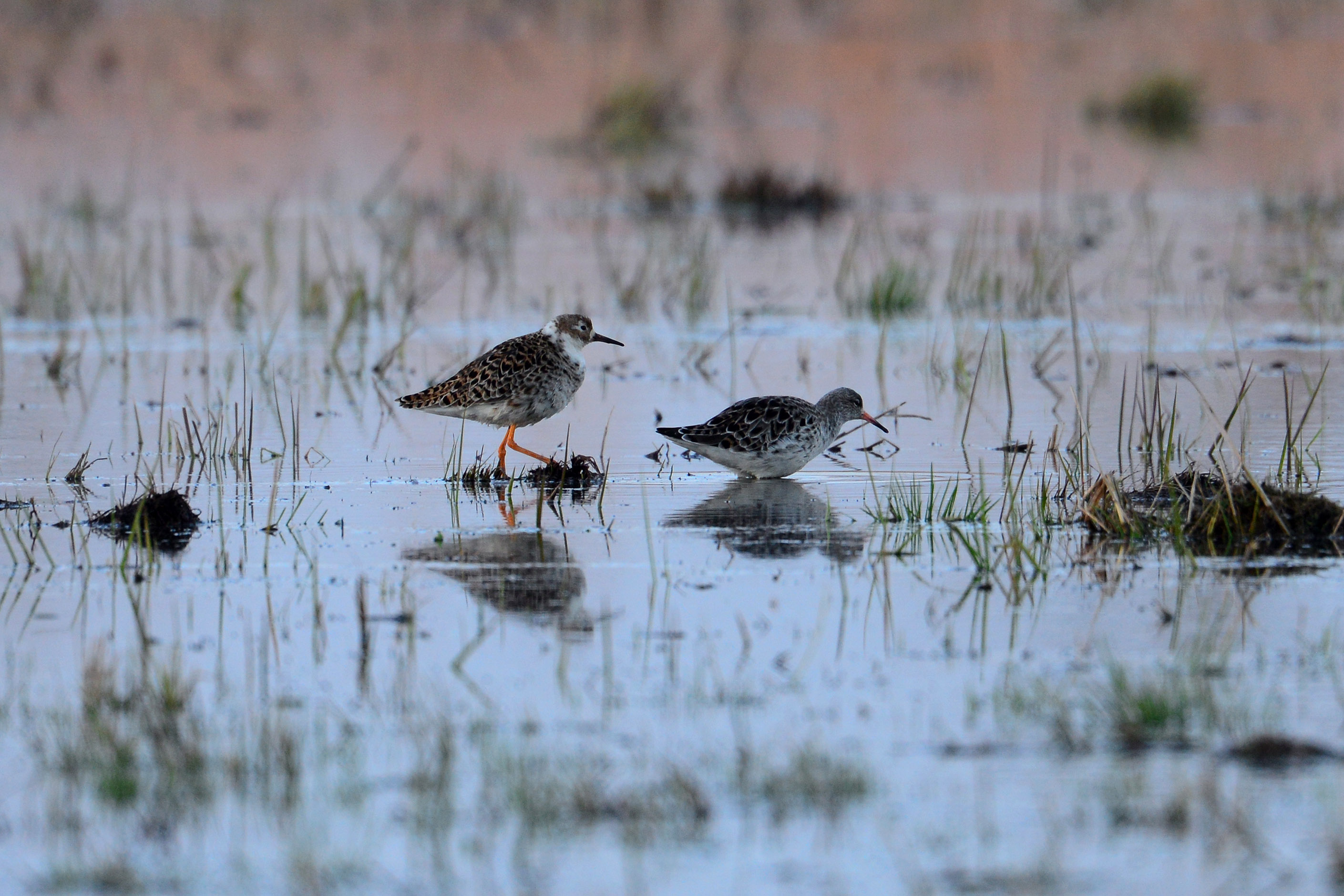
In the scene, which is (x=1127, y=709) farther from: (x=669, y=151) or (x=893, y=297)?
(x=669, y=151)

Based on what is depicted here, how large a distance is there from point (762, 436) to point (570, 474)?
91 cm

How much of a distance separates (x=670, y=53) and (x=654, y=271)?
1013 inches

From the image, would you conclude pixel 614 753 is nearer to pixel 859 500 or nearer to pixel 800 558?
pixel 800 558

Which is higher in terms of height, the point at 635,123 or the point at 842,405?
the point at 635,123

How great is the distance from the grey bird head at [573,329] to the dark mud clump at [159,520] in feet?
8.94

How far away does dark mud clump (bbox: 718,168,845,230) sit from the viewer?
23266mm

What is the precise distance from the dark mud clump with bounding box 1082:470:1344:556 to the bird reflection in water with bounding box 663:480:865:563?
3.22 ft

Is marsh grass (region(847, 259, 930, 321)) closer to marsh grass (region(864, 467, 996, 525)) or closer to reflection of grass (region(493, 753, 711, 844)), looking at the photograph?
marsh grass (region(864, 467, 996, 525))

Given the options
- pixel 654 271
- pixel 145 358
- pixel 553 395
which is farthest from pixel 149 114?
pixel 553 395

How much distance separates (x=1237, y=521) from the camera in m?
7.42

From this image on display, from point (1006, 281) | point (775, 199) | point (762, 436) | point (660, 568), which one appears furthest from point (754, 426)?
point (775, 199)

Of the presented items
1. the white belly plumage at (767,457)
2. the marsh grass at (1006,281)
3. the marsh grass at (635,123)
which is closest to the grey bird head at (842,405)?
the white belly plumage at (767,457)

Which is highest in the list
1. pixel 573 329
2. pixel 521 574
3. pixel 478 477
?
pixel 573 329

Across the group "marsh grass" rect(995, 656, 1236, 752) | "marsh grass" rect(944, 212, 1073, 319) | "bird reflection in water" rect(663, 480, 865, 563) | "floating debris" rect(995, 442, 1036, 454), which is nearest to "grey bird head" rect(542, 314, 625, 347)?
"bird reflection in water" rect(663, 480, 865, 563)
